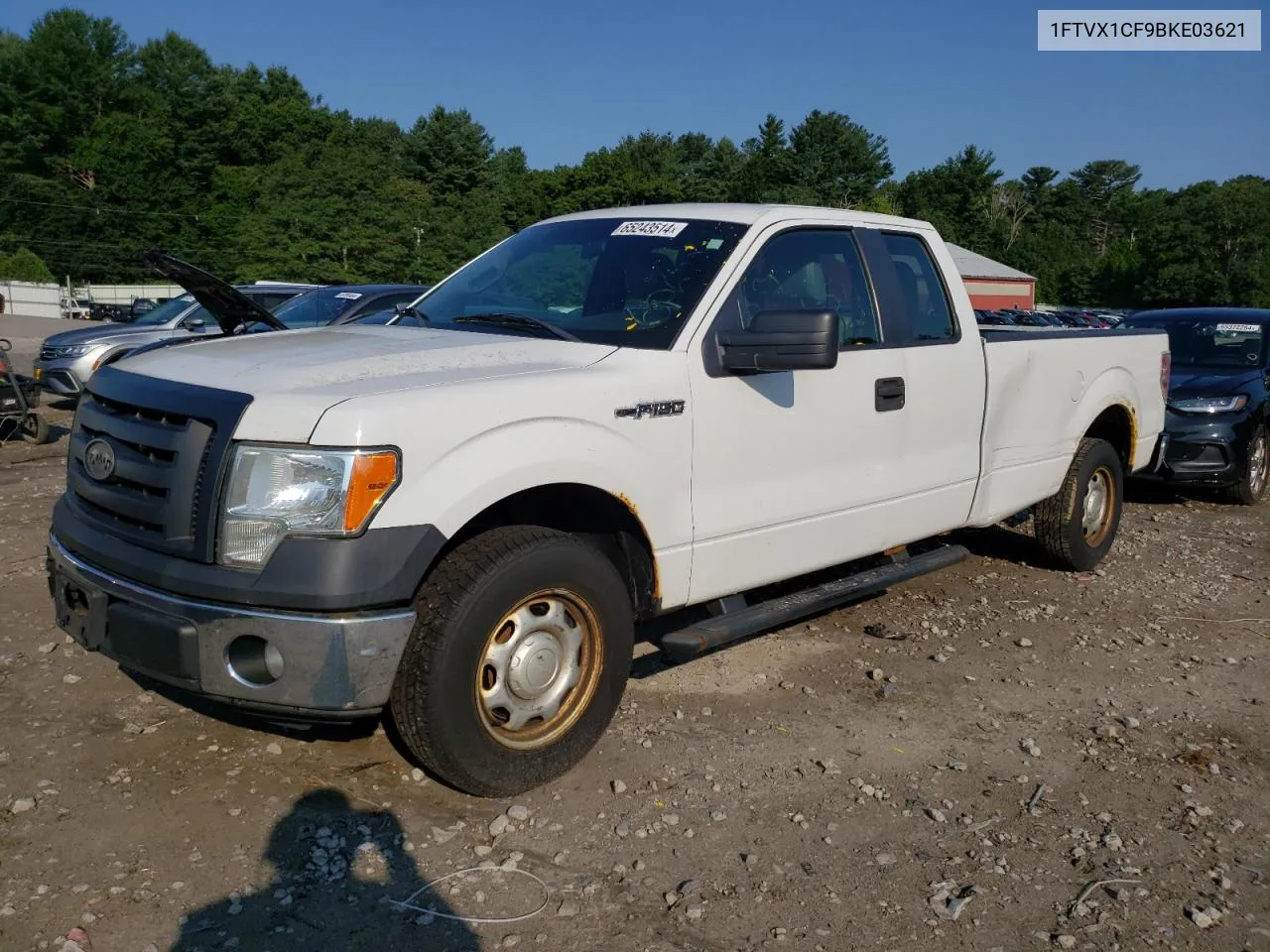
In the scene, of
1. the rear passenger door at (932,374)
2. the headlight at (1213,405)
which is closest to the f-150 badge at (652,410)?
the rear passenger door at (932,374)

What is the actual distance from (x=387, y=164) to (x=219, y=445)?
76503 mm

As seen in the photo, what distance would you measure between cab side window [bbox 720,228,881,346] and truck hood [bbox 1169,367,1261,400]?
5564 mm

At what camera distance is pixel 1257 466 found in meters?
9.35

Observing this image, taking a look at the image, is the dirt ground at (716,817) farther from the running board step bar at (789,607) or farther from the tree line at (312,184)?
the tree line at (312,184)

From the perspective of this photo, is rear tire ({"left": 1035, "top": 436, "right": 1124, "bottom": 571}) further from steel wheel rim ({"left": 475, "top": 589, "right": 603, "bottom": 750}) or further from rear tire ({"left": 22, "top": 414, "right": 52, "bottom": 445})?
rear tire ({"left": 22, "top": 414, "right": 52, "bottom": 445})

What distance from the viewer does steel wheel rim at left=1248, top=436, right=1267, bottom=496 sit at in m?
9.20

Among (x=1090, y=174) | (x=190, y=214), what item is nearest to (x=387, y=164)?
(x=190, y=214)

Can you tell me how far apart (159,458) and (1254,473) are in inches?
359

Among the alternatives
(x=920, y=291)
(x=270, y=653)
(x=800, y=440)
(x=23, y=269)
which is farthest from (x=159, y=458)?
(x=23, y=269)

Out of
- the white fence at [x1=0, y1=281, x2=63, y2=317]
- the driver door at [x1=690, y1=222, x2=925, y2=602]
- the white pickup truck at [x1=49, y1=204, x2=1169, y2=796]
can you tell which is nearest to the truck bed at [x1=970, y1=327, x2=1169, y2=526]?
the white pickup truck at [x1=49, y1=204, x2=1169, y2=796]

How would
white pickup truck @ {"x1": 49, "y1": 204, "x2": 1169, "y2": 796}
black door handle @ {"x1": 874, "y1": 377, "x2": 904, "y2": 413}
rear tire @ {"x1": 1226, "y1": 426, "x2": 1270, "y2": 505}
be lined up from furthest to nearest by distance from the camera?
rear tire @ {"x1": 1226, "y1": 426, "x2": 1270, "y2": 505} → black door handle @ {"x1": 874, "y1": 377, "x2": 904, "y2": 413} → white pickup truck @ {"x1": 49, "y1": 204, "x2": 1169, "y2": 796}

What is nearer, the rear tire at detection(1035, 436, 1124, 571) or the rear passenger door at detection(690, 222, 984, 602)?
the rear passenger door at detection(690, 222, 984, 602)

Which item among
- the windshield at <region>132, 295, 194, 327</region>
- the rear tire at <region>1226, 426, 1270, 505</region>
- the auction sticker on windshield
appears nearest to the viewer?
the auction sticker on windshield

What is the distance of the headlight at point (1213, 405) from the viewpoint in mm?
9000
